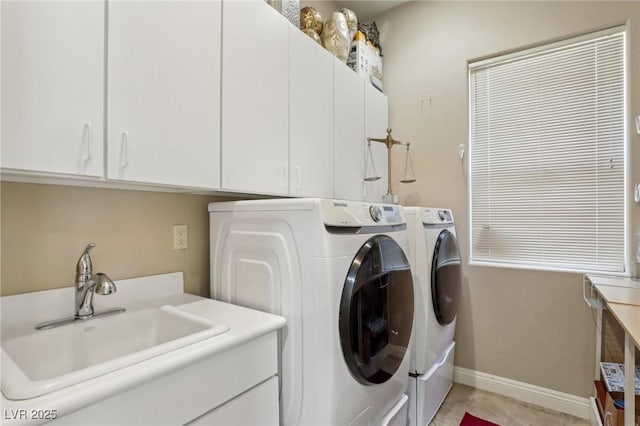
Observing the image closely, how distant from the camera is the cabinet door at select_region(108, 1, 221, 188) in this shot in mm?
1031

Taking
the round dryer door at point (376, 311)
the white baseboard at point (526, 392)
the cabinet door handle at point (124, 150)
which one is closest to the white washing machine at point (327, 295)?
the round dryer door at point (376, 311)

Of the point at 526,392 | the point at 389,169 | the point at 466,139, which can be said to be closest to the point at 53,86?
the point at 389,169

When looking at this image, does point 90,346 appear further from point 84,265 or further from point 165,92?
point 165,92

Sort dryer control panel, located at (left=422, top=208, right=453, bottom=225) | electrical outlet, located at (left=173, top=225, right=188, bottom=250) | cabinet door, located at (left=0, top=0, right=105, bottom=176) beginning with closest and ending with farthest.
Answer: cabinet door, located at (left=0, top=0, right=105, bottom=176) < electrical outlet, located at (left=173, top=225, right=188, bottom=250) < dryer control panel, located at (left=422, top=208, right=453, bottom=225)

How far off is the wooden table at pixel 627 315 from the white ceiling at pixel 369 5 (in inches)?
99.4

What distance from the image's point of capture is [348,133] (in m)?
2.20

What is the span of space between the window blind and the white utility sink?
212 cm

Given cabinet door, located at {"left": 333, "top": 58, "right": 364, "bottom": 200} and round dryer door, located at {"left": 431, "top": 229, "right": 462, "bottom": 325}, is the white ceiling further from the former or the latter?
round dryer door, located at {"left": 431, "top": 229, "right": 462, "bottom": 325}

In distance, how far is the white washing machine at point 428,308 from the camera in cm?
181

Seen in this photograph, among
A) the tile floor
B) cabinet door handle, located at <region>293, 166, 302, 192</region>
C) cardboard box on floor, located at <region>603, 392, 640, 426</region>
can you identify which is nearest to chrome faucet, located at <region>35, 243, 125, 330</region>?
cabinet door handle, located at <region>293, 166, 302, 192</region>

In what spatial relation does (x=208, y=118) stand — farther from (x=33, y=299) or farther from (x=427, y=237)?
(x=427, y=237)

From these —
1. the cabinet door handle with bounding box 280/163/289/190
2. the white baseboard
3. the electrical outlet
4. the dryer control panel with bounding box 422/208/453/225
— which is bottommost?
the white baseboard

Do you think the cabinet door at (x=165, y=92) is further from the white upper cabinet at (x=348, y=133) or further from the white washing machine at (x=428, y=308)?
the white washing machine at (x=428, y=308)

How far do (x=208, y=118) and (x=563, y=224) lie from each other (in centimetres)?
231
